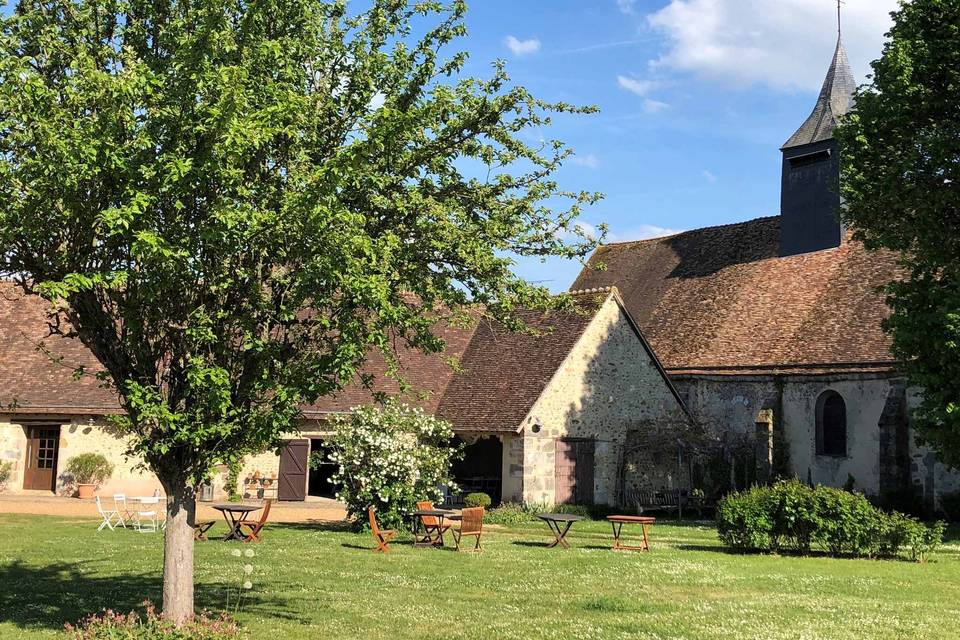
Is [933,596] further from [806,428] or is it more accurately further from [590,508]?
[806,428]

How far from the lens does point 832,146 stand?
3128 centimetres

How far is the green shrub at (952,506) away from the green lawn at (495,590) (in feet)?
21.6

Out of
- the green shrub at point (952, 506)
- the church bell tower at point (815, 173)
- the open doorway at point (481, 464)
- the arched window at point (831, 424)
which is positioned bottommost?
the green shrub at point (952, 506)

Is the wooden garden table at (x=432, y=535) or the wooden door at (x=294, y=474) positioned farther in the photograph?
the wooden door at (x=294, y=474)

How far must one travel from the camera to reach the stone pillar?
26406 millimetres

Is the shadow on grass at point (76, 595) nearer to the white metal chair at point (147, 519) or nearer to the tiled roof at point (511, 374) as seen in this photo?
the white metal chair at point (147, 519)

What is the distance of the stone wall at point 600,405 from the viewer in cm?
2395

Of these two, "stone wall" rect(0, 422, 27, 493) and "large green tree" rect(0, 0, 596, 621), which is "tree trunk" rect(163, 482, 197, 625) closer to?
"large green tree" rect(0, 0, 596, 621)

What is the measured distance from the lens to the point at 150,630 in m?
7.60

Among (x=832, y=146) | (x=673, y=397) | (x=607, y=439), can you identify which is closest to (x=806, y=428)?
(x=673, y=397)

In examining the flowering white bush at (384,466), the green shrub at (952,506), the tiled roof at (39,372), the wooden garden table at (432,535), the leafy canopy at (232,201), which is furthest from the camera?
the tiled roof at (39,372)

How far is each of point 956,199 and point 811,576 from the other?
825 cm

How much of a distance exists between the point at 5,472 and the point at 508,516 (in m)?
14.4

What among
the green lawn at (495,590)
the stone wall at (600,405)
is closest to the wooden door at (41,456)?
the green lawn at (495,590)
